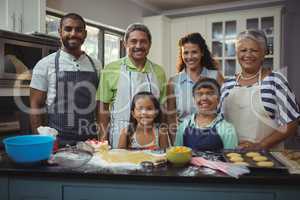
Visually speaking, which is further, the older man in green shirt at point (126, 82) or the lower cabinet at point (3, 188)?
the older man in green shirt at point (126, 82)

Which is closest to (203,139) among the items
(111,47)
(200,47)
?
(200,47)

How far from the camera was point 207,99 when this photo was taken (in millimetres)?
1354

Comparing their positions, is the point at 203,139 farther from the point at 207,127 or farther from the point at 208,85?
the point at 208,85

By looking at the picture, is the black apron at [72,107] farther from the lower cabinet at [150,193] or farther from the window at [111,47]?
the window at [111,47]

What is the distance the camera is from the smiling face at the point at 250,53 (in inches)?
55.3

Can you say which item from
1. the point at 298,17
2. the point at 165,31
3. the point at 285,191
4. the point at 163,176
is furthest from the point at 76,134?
the point at 298,17

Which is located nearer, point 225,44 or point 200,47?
point 200,47

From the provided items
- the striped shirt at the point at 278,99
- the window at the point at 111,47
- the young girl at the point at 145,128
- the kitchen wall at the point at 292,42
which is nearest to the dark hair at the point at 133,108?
the young girl at the point at 145,128

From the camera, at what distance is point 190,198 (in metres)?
0.88

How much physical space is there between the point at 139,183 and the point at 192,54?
870mm

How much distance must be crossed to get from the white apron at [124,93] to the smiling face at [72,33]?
0.95 feet

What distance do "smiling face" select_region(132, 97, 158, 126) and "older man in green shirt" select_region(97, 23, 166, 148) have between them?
0.33ft

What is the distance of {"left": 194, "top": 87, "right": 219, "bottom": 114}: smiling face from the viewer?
136 centimetres

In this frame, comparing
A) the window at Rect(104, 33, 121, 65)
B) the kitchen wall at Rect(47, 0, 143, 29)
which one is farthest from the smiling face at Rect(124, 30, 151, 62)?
the window at Rect(104, 33, 121, 65)
